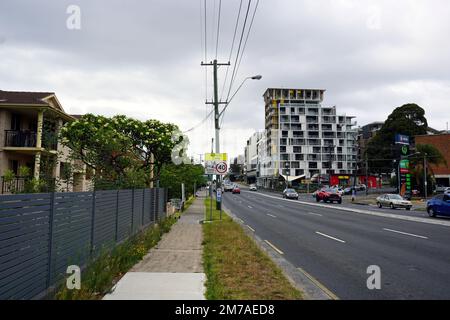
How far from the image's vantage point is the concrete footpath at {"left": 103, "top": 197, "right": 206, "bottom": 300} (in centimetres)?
618

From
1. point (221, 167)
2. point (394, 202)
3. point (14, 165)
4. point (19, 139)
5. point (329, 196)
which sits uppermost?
point (19, 139)

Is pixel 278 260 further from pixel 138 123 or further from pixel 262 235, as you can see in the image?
pixel 138 123

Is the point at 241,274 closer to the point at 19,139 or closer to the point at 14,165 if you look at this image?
the point at 19,139

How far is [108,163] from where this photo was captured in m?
15.5

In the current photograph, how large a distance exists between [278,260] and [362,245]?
3.73m

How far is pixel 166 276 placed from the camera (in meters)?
7.45

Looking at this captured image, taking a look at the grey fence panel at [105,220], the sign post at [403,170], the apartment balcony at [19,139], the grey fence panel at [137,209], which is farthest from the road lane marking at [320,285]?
the sign post at [403,170]

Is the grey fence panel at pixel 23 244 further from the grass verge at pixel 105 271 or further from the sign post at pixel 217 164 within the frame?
the sign post at pixel 217 164

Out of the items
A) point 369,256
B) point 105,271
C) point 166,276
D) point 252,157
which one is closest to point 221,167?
point 369,256

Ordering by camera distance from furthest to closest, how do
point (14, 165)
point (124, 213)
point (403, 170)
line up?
point (403, 170) → point (14, 165) → point (124, 213)

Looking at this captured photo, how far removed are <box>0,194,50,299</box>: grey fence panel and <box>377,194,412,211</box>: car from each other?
32.7m

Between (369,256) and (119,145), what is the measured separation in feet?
33.1
